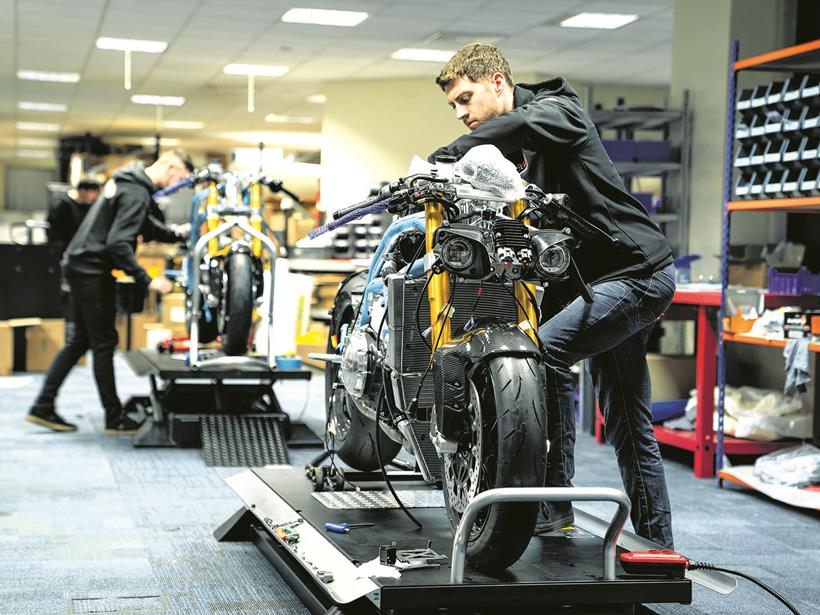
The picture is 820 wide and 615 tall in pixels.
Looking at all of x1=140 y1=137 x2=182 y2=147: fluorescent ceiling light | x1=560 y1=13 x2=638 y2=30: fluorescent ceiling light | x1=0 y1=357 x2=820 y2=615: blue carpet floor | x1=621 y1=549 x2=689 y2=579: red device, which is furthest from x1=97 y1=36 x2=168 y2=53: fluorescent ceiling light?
x1=621 y1=549 x2=689 y2=579: red device

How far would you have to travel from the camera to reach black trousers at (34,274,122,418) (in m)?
6.18

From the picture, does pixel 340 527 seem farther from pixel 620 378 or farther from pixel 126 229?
pixel 126 229

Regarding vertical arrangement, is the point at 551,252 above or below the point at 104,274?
above

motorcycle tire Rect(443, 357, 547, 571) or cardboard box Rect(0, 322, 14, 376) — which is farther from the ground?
motorcycle tire Rect(443, 357, 547, 571)

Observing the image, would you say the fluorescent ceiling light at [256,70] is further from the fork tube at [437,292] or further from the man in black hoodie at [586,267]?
the fork tube at [437,292]

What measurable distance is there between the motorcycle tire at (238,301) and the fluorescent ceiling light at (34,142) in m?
18.1

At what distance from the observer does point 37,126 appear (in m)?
20.2

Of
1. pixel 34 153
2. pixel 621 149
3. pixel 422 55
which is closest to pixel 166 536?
pixel 621 149

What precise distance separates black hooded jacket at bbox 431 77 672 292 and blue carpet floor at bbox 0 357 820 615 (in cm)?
96

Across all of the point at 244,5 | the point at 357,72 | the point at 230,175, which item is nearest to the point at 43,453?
the point at 230,175

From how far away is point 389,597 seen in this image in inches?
90.3

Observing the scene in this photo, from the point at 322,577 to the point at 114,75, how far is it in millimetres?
12457

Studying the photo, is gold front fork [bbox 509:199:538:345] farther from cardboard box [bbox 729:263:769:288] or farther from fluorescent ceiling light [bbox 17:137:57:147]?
fluorescent ceiling light [bbox 17:137:57:147]

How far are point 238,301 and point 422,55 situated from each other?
24.0 feet
